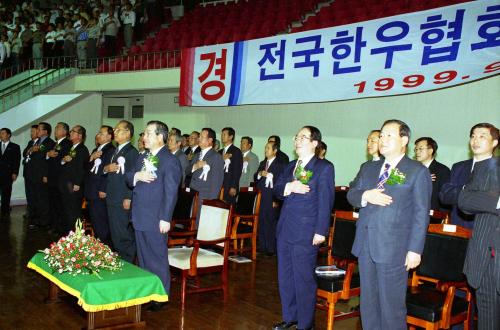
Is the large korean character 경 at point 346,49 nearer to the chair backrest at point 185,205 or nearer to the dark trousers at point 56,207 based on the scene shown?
the chair backrest at point 185,205

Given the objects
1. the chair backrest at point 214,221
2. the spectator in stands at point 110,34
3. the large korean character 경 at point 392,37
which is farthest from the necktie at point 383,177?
the spectator in stands at point 110,34

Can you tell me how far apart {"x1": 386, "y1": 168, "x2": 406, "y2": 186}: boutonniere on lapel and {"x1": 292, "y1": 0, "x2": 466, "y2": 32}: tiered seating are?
4.96m

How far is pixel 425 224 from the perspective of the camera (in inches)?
114

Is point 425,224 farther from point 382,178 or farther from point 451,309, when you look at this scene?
point 451,309

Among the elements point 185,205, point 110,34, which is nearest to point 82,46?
point 110,34

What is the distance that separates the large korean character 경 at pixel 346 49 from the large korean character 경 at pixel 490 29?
1378 mm

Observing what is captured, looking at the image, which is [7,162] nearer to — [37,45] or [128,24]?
[37,45]

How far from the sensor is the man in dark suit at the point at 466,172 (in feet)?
11.4

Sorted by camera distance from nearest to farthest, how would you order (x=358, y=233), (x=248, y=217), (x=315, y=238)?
(x=358, y=233) < (x=315, y=238) < (x=248, y=217)

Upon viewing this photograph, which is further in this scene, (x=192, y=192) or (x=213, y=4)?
(x=213, y=4)

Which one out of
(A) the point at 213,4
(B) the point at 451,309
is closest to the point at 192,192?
(B) the point at 451,309

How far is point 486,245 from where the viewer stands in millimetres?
2885

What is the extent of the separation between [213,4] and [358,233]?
10315mm

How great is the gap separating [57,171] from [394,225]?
551cm
